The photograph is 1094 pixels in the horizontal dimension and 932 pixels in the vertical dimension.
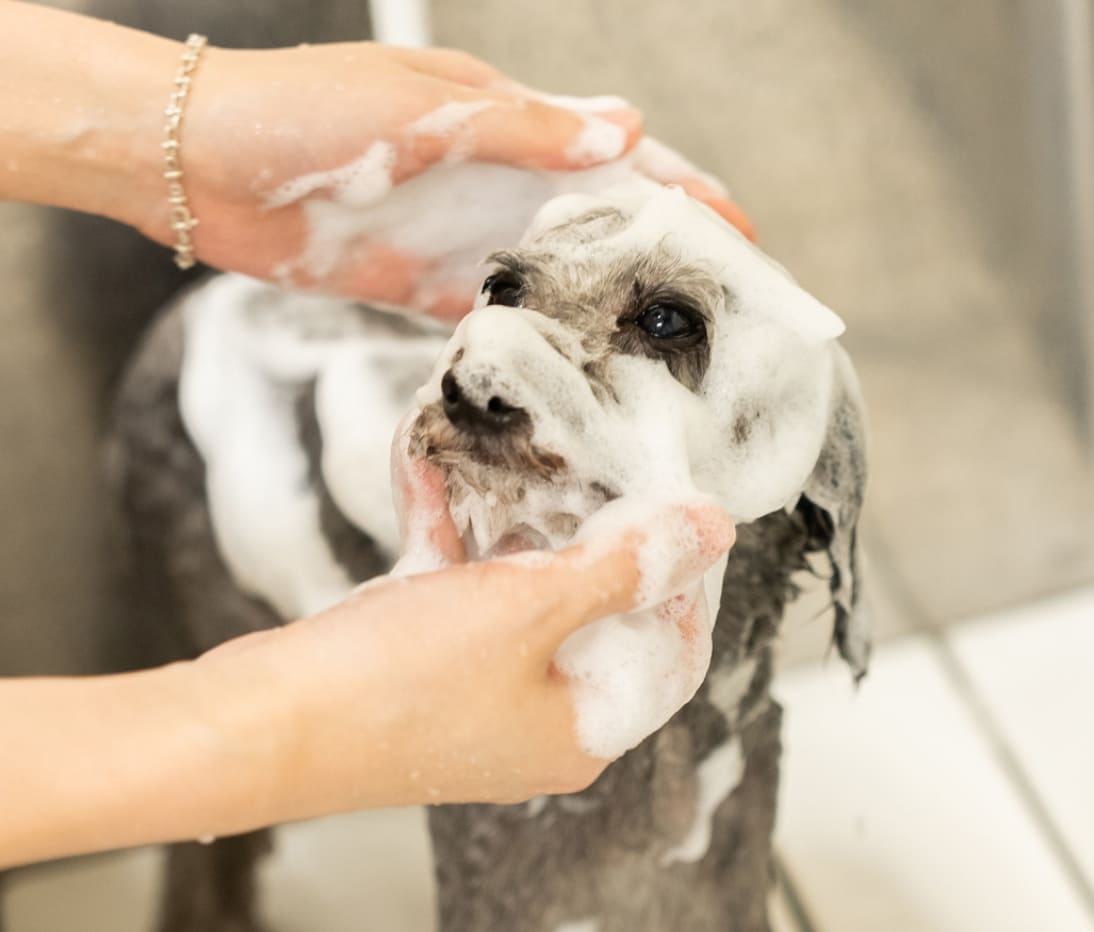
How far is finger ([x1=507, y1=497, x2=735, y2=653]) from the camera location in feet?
1.97

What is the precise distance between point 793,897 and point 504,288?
2.71 ft

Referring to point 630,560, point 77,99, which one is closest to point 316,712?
point 630,560

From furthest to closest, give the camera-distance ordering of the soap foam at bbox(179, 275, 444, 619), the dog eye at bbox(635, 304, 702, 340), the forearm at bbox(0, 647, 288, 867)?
the soap foam at bbox(179, 275, 444, 619) → the dog eye at bbox(635, 304, 702, 340) → the forearm at bbox(0, 647, 288, 867)

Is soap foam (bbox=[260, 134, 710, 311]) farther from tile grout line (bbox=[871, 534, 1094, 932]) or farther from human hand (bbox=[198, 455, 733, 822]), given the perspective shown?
tile grout line (bbox=[871, 534, 1094, 932])

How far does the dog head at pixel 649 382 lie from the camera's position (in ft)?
2.05

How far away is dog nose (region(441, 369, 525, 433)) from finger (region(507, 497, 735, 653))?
0.07 metres

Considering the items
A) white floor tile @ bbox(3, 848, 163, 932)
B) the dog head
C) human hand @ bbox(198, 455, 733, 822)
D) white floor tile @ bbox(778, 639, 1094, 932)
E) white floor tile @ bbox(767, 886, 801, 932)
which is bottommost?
white floor tile @ bbox(3, 848, 163, 932)

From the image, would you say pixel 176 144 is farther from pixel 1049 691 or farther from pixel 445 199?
pixel 1049 691

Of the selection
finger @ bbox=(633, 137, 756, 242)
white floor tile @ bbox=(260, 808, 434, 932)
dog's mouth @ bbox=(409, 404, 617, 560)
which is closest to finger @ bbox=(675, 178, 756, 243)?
finger @ bbox=(633, 137, 756, 242)

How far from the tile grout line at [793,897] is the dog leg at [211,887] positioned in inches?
21.1

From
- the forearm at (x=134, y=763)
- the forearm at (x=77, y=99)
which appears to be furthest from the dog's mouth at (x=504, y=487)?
the forearm at (x=77, y=99)

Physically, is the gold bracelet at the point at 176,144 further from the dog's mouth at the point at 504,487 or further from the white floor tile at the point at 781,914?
the white floor tile at the point at 781,914

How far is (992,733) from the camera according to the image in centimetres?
141

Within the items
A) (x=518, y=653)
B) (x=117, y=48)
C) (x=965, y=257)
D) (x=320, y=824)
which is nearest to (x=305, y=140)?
(x=117, y=48)
